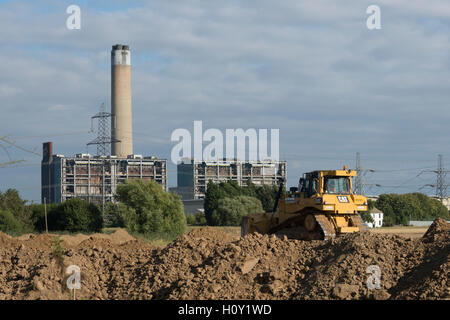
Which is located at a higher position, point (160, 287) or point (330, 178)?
point (330, 178)

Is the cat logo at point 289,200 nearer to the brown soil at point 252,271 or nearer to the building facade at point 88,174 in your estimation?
the brown soil at point 252,271

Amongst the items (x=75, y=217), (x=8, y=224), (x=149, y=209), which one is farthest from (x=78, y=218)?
(x=8, y=224)

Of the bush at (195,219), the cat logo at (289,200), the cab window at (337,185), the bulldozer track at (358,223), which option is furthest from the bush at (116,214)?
the bulldozer track at (358,223)

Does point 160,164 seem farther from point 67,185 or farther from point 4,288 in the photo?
point 4,288

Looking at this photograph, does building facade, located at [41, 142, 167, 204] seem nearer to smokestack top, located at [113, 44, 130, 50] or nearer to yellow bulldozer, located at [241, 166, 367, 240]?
smokestack top, located at [113, 44, 130, 50]

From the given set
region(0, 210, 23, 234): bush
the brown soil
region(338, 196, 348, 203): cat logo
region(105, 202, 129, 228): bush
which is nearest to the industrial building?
region(105, 202, 129, 228): bush

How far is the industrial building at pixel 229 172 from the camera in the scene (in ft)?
453

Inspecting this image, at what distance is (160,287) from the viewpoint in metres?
16.0

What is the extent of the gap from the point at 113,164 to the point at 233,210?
41571mm

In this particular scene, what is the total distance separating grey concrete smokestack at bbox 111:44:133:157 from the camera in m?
113

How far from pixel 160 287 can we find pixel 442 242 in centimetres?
725

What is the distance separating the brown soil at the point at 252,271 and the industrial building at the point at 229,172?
118m

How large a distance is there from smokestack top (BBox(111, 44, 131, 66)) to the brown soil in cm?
10350
